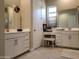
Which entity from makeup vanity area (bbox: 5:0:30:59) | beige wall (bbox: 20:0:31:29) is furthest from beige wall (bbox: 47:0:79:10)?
makeup vanity area (bbox: 5:0:30:59)

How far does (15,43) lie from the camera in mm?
3297

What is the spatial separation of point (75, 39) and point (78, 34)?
0.26 meters

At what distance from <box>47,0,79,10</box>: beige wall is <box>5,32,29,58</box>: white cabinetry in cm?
258

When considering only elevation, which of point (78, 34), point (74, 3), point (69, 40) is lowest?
point (69, 40)

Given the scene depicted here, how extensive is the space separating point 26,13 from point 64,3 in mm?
2278

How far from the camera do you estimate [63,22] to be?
18.1 feet

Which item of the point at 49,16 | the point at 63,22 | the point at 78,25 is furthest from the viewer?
the point at 49,16

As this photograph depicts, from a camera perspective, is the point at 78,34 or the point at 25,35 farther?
the point at 78,34

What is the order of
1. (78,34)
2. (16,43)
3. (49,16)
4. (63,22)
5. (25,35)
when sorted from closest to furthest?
(16,43) < (25,35) < (78,34) < (63,22) < (49,16)

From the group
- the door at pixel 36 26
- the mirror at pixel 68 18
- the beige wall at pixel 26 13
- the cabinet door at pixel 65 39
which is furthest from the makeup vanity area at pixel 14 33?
the mirror at pixel 68 18

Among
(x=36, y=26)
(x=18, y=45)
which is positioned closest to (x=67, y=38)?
(x=36, y=26)

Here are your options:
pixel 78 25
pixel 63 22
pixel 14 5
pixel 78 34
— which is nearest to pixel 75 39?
pixel 78 34

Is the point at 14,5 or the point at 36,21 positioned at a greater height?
the point at 14,5

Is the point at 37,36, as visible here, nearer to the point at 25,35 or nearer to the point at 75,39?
the point at 25,35
